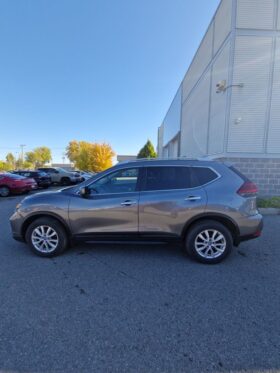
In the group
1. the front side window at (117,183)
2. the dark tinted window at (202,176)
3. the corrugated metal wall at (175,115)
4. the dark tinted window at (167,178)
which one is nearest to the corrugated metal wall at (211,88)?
the corrugated metal wall at (175,115)

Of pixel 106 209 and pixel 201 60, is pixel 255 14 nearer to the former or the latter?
pixel 201 60

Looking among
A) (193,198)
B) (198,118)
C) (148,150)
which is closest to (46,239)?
(193,198)

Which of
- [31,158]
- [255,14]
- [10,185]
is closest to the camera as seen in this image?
[255,14]

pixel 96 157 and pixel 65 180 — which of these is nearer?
pixel 65 180

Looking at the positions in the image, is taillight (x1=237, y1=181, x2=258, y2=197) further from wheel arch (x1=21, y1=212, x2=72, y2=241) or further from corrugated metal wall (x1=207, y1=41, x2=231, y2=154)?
corrugated metal wall (x1=207, y1=41, x2=231, y2=154)

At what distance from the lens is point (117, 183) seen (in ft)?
12.8

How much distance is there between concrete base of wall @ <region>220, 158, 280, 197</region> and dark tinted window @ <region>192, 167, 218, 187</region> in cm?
563

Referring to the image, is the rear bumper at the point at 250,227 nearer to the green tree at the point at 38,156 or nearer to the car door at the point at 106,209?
the car door at the point at 106,209

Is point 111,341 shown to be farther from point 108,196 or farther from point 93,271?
point 108,196

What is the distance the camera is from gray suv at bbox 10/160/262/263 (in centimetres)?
354

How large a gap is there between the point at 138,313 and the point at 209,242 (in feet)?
5.70

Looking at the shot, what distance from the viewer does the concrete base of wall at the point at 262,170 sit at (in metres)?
8.63

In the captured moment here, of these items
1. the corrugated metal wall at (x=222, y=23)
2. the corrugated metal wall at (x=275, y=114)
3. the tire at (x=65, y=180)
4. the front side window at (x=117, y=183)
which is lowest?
the tire at (x=65, y=180)

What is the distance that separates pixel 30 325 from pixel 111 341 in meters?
0.90
